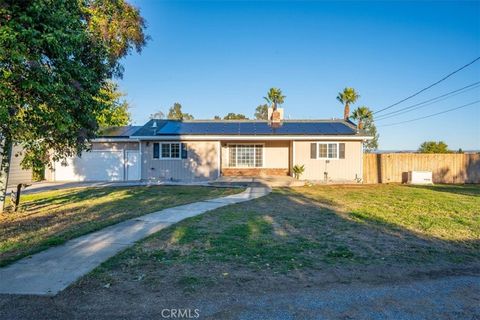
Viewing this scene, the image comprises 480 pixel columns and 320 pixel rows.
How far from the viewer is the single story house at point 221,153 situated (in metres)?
Answer: 19.1

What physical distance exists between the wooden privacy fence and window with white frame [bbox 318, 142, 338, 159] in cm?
277

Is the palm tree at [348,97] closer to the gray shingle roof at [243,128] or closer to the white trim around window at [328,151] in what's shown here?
the gray shingle roof at [243,128]

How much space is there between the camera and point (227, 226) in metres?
7.42

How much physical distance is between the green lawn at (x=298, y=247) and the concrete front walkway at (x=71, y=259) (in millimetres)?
318

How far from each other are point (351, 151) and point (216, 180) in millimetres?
8197

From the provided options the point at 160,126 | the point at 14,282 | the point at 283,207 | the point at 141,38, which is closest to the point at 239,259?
the point at 14,282

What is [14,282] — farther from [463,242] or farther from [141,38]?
[141,38]

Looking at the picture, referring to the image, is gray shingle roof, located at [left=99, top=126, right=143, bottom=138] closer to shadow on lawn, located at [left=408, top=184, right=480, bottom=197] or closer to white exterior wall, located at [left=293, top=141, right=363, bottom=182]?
white exterior wall, located at [left=293, top=141, right=363, bottom=182]

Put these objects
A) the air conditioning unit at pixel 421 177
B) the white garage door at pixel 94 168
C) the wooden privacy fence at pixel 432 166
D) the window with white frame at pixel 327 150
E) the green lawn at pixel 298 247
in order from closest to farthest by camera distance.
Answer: the green lawn at pixel 298 247
the window with white frame at pixel 327 150
the air conditioning unit at pixel 421 177
the wooden privacy fence at pixel 432 166
the white garage door at pixel 94 168

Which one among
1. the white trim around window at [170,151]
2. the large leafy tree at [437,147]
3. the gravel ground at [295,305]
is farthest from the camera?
the large leafy tree at [437,147]

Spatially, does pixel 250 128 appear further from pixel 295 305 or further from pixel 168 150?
pixel 295 305

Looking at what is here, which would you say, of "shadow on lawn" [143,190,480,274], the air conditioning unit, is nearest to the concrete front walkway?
"shadow on lawn" [143,190,480,274]

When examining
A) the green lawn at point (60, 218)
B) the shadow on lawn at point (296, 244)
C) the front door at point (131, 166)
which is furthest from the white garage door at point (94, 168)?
the shadow on lawn at point (296, 244)

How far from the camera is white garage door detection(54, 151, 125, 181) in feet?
68.5
